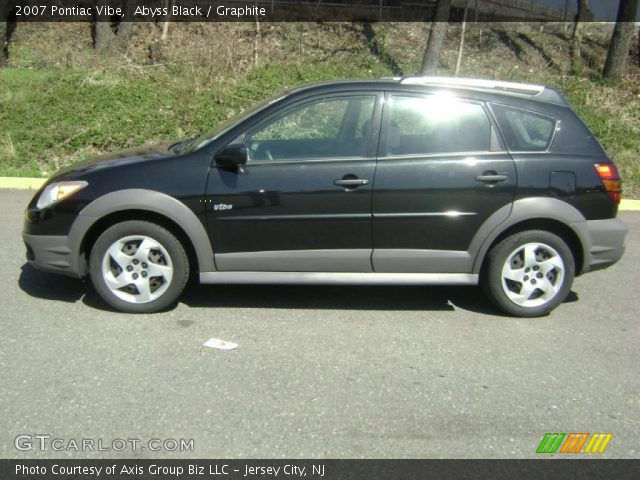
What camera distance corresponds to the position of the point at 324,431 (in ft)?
10.5

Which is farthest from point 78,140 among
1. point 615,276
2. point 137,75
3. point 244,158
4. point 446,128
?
point 615,276

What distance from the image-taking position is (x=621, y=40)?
13.1 metres

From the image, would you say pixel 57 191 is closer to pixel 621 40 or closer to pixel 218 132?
pixel 218 132

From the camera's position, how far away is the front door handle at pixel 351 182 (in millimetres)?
4473

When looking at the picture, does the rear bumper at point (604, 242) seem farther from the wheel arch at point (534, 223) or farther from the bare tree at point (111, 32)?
the bare tree at point (111, 32)

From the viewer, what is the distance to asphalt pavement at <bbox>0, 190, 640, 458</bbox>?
10.3ft

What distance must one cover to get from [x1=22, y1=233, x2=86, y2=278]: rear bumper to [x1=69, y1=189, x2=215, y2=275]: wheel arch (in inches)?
2.0

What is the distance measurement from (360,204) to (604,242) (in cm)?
191

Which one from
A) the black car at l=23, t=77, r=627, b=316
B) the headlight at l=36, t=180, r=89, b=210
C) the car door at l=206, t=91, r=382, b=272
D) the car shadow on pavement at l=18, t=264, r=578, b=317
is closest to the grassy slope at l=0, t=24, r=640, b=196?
the car shadow on pavement at l=18, t=264, r=578, b=317

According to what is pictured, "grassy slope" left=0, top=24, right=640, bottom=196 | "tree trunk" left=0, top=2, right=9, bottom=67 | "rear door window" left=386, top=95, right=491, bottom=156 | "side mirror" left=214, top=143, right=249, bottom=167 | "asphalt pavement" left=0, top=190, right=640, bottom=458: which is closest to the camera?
"asphalt pavement" left=0, top=190, right=640, bottom=458

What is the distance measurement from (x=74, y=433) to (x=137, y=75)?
10.7 metres

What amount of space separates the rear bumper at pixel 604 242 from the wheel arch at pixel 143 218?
2.86 meters

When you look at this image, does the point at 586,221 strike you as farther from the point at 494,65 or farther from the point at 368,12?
the point at 368,12
